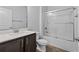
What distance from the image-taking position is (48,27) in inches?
152

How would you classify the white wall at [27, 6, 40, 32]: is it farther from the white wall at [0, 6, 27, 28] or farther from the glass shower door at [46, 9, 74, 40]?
the glass shower door at [46, 9, 74, 40]

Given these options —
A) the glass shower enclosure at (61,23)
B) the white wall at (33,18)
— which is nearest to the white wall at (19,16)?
the white wall at (33,18)

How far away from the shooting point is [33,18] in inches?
146

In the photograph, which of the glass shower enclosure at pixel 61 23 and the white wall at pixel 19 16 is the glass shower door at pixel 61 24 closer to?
the glass shower enclosure at pixel 61 23

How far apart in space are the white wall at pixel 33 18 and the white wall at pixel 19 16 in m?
0.24

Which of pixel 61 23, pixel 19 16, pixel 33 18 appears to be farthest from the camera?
pixel 33 18

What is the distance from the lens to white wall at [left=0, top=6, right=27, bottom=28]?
9.39 ft

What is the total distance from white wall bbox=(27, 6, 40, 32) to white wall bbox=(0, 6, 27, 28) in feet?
0.79

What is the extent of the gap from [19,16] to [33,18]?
2.45 ft

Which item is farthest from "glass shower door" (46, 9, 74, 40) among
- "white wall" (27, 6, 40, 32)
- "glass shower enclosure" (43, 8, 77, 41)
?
"white wall" (27, 6, 40, 32)

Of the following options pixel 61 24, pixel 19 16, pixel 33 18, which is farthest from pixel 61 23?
pixel 19 16

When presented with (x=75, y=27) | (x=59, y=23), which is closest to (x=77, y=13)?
(x=75, y=27)

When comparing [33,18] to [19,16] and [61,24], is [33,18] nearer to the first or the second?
[19,16]
